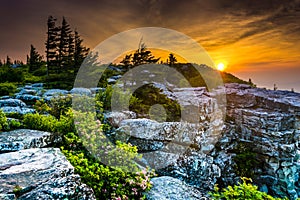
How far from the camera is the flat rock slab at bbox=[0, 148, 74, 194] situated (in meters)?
3.88

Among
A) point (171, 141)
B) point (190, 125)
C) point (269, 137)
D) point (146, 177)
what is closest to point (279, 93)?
point (269, 137)

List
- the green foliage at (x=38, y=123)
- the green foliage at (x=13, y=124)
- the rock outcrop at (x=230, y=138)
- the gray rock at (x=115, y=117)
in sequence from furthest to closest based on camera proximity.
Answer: the gray rock at (x=115, y=117), the rock outcrop at (x=230, y=138), the green foliage at (x=38, y=123), the green foliage at (x=13, y=124)

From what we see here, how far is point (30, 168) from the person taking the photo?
→ 4383 millimetres

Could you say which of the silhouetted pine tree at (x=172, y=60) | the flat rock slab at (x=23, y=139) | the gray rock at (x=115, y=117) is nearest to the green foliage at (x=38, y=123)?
the flat rock slab at (x=23, y=139)

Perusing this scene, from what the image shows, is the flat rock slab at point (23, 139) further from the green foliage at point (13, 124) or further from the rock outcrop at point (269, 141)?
the rock outcrop at point (269, 141)

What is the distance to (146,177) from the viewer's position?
5730 mm

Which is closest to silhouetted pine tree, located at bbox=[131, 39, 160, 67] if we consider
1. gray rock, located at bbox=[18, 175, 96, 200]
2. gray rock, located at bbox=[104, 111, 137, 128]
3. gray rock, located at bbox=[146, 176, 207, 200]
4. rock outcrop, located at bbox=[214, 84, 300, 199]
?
gray rock, located at bbox=[104, 111, 137, 128]

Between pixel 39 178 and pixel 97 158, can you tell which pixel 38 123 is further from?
pixel 39 178

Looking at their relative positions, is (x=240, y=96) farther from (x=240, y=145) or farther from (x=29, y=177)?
(x=29, y=177)

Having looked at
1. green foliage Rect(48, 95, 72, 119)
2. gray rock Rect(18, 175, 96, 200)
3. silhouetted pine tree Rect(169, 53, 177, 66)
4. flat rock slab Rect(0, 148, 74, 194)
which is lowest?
gray rock Rect(18, 175, 96, 200)

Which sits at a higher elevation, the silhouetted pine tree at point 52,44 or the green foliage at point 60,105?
the silhouetted pine tree at point 52,44

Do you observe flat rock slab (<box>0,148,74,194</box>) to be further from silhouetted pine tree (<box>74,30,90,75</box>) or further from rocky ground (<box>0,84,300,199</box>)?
silhouetted pine tree (<box>74,30,90,75</box>)

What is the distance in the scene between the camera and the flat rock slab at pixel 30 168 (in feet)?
12.7

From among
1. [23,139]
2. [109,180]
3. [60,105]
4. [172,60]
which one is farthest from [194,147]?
[172,60]
